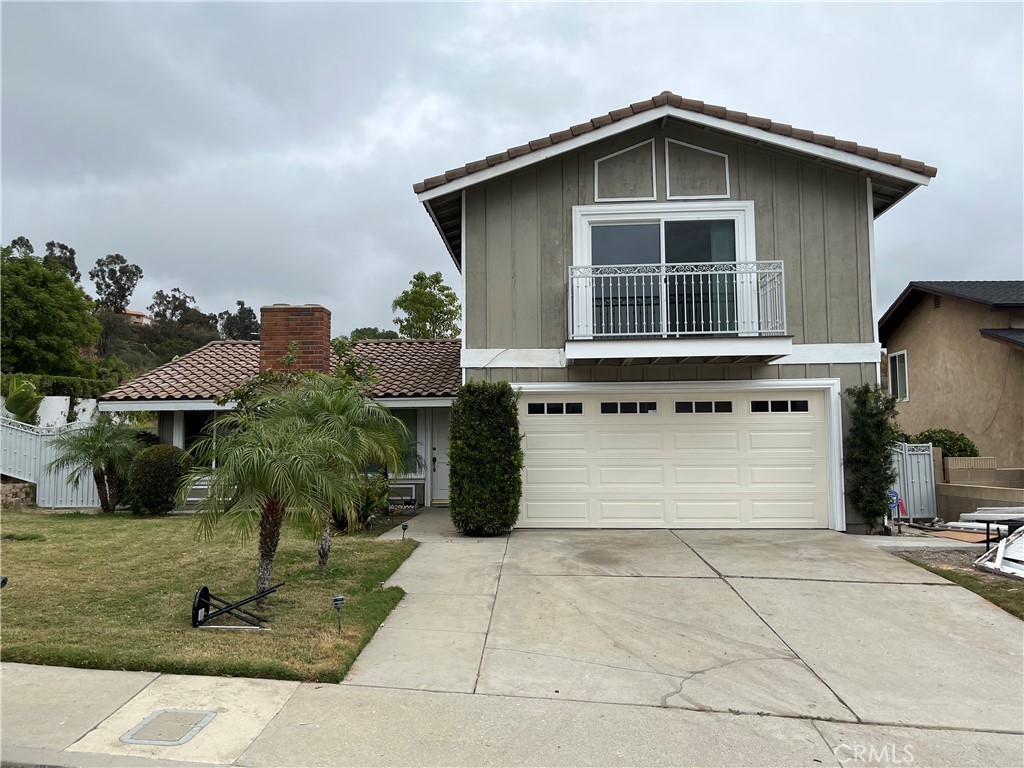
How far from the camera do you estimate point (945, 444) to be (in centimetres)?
1296

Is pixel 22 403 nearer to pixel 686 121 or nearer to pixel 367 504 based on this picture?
pixel 367 504

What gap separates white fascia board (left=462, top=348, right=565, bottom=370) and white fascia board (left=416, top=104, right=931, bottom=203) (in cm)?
277

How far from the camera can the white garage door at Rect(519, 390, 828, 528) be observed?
432 inches

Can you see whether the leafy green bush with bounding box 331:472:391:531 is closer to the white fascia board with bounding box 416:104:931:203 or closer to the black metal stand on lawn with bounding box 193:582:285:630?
the black metal stand on lawn with bounding box 193:582:285:630

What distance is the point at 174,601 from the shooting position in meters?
6.10

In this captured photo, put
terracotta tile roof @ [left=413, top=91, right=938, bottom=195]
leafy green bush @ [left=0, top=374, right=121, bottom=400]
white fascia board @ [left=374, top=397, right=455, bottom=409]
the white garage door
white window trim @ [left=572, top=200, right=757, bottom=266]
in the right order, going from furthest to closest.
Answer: leafy green bush @ [left=0, top=374, right=121, bottom=400]
white fascia board @ [left=374, top=397, right=455, bottom=409]
white window trim @ [left=572, top=200, right=757, bottom=266]
the white garage door
terracotta tile roof @ [left=413, top=91, right=938, bottom=195]

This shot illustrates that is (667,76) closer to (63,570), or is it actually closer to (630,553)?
(630,553)

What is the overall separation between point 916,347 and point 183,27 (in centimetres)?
1821

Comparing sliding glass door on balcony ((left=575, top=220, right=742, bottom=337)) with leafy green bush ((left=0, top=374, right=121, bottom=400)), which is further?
leafy green bush ((left=0, top=374, right=121, bottom=400))

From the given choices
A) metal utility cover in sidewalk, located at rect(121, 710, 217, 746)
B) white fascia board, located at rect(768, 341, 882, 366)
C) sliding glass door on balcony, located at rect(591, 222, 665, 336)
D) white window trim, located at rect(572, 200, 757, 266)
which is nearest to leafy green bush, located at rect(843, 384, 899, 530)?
white fascia board, located at rect(768, 341, 882, 366)

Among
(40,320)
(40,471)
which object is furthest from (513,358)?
(40,320)

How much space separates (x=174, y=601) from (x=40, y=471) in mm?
10736

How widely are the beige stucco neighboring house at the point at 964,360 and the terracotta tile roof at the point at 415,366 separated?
11.5 m

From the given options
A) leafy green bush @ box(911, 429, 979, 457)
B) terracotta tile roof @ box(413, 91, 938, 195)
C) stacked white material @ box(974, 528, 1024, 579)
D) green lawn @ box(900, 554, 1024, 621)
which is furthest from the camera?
→ leafy green bush @ box(911, 429, 979, 457)
